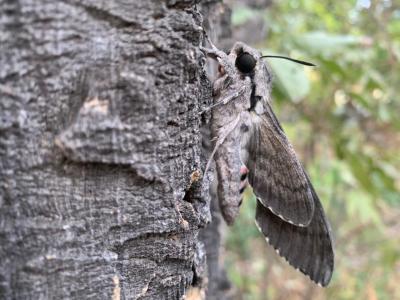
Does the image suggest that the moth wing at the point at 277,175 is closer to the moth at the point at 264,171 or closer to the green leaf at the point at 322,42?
the moth at the point at 264,171

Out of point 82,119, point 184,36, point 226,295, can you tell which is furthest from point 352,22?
point 82,119

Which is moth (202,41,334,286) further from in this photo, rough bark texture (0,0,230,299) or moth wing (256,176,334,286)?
rough bark texture (0,0,230,299)

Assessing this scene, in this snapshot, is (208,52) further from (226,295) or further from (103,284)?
(226,295)

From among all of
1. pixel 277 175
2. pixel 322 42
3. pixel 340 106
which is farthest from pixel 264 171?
pixel 340 106

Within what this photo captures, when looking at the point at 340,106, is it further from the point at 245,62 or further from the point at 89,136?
the point at 89,136

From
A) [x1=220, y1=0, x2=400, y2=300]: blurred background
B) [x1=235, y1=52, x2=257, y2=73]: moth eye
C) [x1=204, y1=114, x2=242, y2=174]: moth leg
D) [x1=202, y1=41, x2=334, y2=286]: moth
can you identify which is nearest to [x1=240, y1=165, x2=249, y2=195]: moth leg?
[x1=202, y1=41, x2=334, y2=286]: moth

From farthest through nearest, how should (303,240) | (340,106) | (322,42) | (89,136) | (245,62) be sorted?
(340,106) → (322,42) → (303,240) → (245,62) → (89,136)
